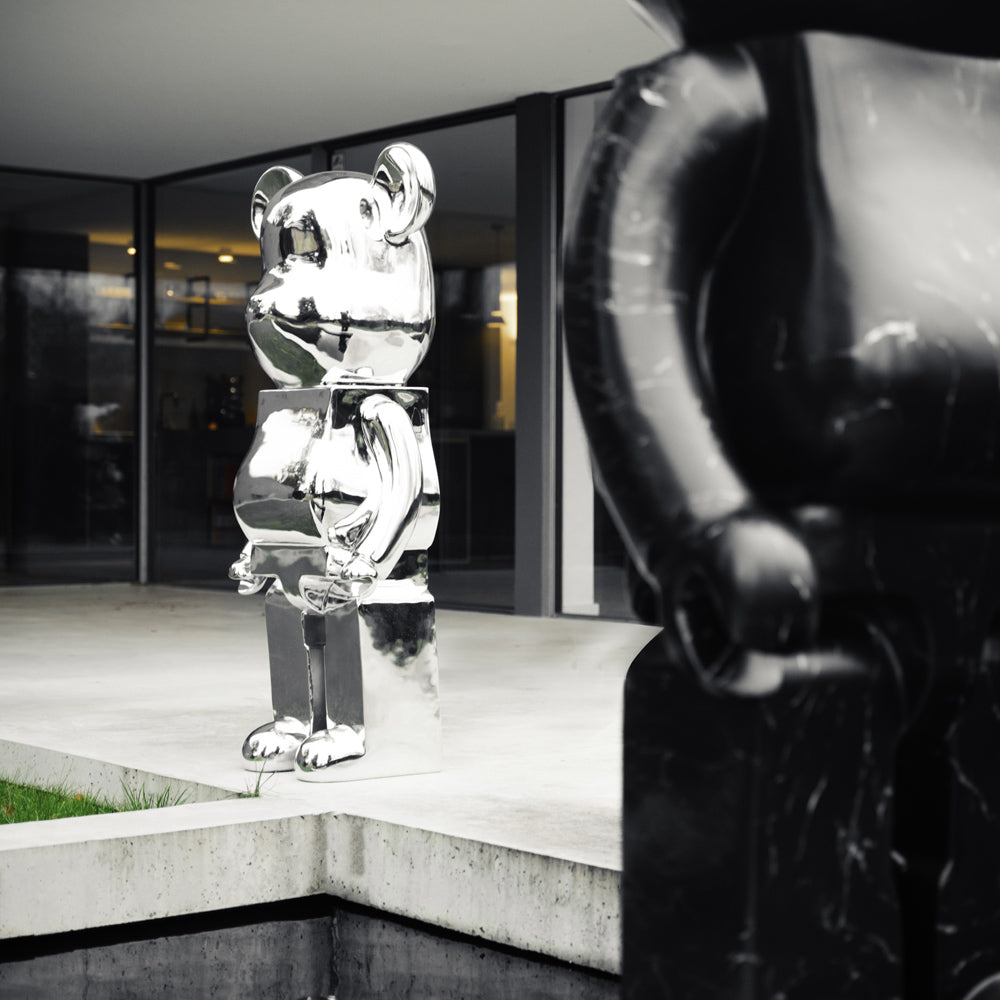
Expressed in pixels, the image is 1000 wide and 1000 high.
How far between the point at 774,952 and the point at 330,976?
2.20 m

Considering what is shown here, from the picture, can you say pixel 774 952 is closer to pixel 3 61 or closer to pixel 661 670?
pixel 661 670

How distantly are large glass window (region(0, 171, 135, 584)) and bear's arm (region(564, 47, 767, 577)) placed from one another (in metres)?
12.0

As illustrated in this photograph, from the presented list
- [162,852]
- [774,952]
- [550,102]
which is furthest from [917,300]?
[550,102]

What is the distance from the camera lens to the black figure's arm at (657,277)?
1.27 m

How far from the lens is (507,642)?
26.7 ft

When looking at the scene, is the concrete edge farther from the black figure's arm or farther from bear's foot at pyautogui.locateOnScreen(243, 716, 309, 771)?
the black figure's arm

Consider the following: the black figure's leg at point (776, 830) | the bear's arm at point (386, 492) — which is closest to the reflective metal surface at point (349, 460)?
the bear's arm at point (386, 492)

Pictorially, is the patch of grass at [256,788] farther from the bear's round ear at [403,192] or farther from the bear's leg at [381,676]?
the bear's round ear at [403,192]

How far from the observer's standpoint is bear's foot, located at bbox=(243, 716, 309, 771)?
12.5ft

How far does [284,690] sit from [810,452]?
8.98 ft

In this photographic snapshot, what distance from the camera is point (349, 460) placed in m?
3.50

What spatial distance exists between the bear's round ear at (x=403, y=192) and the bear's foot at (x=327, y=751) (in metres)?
1.15

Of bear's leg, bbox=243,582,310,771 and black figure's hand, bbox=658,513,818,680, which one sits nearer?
black figure's hand, bbox=658,513,818,680

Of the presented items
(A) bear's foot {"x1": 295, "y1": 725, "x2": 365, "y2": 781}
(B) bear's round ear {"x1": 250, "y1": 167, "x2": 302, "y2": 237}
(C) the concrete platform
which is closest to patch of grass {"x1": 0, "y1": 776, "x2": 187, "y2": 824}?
(C) the concrete platform
